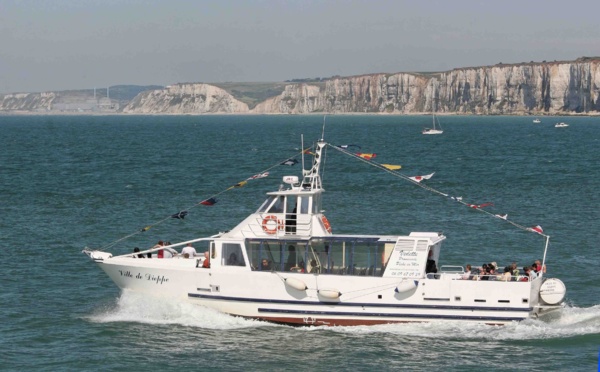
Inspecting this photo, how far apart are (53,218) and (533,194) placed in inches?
1172

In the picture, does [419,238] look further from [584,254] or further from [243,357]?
[584,254]

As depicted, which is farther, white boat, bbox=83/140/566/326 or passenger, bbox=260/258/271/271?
passenger, bbox=260/258/271/271

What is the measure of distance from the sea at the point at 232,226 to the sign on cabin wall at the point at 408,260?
1.57 m

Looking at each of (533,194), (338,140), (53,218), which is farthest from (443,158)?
(53,218)

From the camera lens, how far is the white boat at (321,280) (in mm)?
28609

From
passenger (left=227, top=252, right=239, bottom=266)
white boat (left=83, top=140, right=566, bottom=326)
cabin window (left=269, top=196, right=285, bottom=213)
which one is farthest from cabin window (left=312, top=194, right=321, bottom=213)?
passenger (left=227, top=252, right=239, bottom=266)

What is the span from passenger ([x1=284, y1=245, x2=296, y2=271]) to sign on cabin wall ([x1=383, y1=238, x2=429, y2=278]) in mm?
2805

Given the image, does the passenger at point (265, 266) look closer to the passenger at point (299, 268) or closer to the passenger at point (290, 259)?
the passenger at point (290, 259)

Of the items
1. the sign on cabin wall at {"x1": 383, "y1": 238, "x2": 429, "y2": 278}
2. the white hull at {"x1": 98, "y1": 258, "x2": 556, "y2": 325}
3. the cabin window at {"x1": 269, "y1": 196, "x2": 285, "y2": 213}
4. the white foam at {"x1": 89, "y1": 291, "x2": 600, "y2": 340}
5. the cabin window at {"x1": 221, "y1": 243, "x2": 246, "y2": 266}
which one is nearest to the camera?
the white foam at {"x1": 89, "y1": 291, "x2": 600, "y2": 340}

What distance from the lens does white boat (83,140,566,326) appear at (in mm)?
28609

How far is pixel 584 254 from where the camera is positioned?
131 feet

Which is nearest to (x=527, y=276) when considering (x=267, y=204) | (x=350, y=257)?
(x=350, y=257)

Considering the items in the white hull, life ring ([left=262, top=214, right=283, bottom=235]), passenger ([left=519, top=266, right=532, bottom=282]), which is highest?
life ring ([left=262, top=214, right=283, bottom=235])

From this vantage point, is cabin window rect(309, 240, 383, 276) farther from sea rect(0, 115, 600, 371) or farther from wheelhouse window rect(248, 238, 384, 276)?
sea rect(0, 115, 600, 371)
